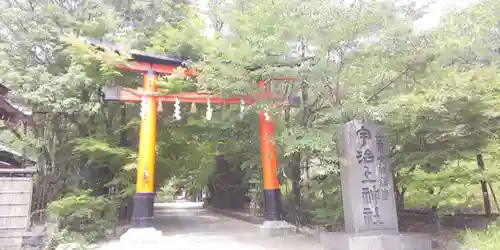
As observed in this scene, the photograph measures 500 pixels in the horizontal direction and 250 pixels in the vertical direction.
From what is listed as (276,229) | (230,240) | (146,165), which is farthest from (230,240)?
(146,165)

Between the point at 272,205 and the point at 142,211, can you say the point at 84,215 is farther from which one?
the point at 272,205

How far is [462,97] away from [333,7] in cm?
350

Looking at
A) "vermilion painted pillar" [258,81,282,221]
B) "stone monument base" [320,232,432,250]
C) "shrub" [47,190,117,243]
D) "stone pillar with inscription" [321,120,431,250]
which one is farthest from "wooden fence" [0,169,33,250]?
"stone monument base" [320,232,432,250]

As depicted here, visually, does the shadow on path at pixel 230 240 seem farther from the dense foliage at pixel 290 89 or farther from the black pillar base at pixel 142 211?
the dense foliage at pixel 290 89

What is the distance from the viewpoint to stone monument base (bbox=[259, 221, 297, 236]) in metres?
12.1

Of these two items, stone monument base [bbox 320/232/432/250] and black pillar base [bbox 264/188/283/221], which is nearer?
stone monument base [bbox 320/232/432/250]

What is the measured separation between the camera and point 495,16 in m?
8.70

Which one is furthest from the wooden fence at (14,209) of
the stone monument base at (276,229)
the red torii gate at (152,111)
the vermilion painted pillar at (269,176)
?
the vermilion painted pillar at (269,176)

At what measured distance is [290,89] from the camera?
13.1m

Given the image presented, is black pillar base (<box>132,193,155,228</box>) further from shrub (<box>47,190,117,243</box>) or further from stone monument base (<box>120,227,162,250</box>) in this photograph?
shrub (<box>47,190,117,243</box>)

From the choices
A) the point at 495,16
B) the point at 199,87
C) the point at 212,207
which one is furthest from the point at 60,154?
the point at 495,16

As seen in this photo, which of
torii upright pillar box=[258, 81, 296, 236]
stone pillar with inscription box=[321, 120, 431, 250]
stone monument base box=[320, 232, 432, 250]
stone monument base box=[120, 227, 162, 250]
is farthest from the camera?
torii upright pillar box=[258, 81, 296, 236]

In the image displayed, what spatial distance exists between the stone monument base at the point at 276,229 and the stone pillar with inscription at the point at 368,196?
3358mm

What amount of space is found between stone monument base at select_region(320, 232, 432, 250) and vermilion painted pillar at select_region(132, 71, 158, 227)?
624cm
